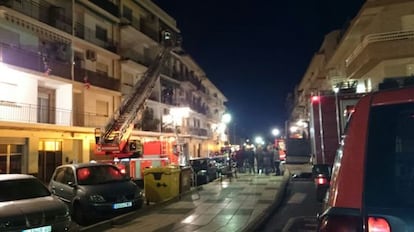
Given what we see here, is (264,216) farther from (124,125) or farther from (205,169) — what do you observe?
(124,125)

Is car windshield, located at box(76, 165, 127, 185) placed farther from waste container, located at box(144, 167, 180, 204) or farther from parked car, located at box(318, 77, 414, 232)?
parked car, located at box(318, 77, 414, 232)

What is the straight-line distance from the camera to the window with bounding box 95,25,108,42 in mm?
41156

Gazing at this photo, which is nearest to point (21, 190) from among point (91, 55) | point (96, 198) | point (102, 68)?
point (96, 198)

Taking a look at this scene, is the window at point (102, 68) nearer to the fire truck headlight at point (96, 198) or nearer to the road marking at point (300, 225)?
the fire truck headlight at point (96, 198)

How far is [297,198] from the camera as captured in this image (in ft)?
51.6

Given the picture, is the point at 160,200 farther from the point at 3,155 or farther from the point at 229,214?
the point at 3,155

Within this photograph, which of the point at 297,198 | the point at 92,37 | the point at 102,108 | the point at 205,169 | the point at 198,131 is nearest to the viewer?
the point at 297,198

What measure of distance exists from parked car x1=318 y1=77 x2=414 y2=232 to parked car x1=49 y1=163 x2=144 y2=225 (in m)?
11.1

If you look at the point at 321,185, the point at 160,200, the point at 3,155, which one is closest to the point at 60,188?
the point at 160,200

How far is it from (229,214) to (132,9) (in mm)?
39909

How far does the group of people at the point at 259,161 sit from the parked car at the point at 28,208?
16.6 m

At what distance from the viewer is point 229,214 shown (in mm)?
12297

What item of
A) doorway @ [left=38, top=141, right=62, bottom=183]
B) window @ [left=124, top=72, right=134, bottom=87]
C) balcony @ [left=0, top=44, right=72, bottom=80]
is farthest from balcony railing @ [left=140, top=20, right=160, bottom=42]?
doorway @ [left=38, top=141, right=62, bottom=183]

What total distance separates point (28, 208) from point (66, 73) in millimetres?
25931
